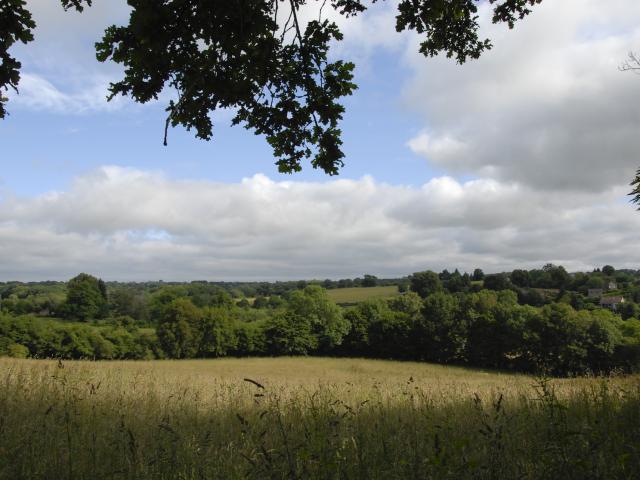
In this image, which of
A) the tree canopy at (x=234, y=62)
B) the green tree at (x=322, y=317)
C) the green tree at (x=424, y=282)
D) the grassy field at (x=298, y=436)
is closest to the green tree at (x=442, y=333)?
the green tree at (x=322, y=317)

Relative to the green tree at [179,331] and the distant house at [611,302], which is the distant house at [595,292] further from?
the green tree at [179,331]

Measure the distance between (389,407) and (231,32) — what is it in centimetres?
568

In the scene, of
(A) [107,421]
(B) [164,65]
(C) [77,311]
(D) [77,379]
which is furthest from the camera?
(C) [77,311]

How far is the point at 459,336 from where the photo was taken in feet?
210

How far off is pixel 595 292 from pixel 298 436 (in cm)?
12611

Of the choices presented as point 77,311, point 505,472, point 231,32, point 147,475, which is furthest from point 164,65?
point 77,311

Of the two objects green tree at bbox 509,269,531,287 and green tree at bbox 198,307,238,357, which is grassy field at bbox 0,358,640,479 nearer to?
green tree at bbox 198,307,238,357

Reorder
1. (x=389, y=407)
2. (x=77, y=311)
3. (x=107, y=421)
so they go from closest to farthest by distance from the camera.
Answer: (x=107, y=421), (x=389, y=407), (x=77, y=311)

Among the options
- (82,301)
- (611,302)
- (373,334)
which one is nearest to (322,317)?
(373,334)

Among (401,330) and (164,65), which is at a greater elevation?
(164,65)

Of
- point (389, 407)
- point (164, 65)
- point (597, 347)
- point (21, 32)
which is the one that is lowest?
point (597, 347)

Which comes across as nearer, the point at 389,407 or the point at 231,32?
the point at 231,32

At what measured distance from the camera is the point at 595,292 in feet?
363

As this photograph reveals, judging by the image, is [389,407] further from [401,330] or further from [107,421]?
[401,330]
